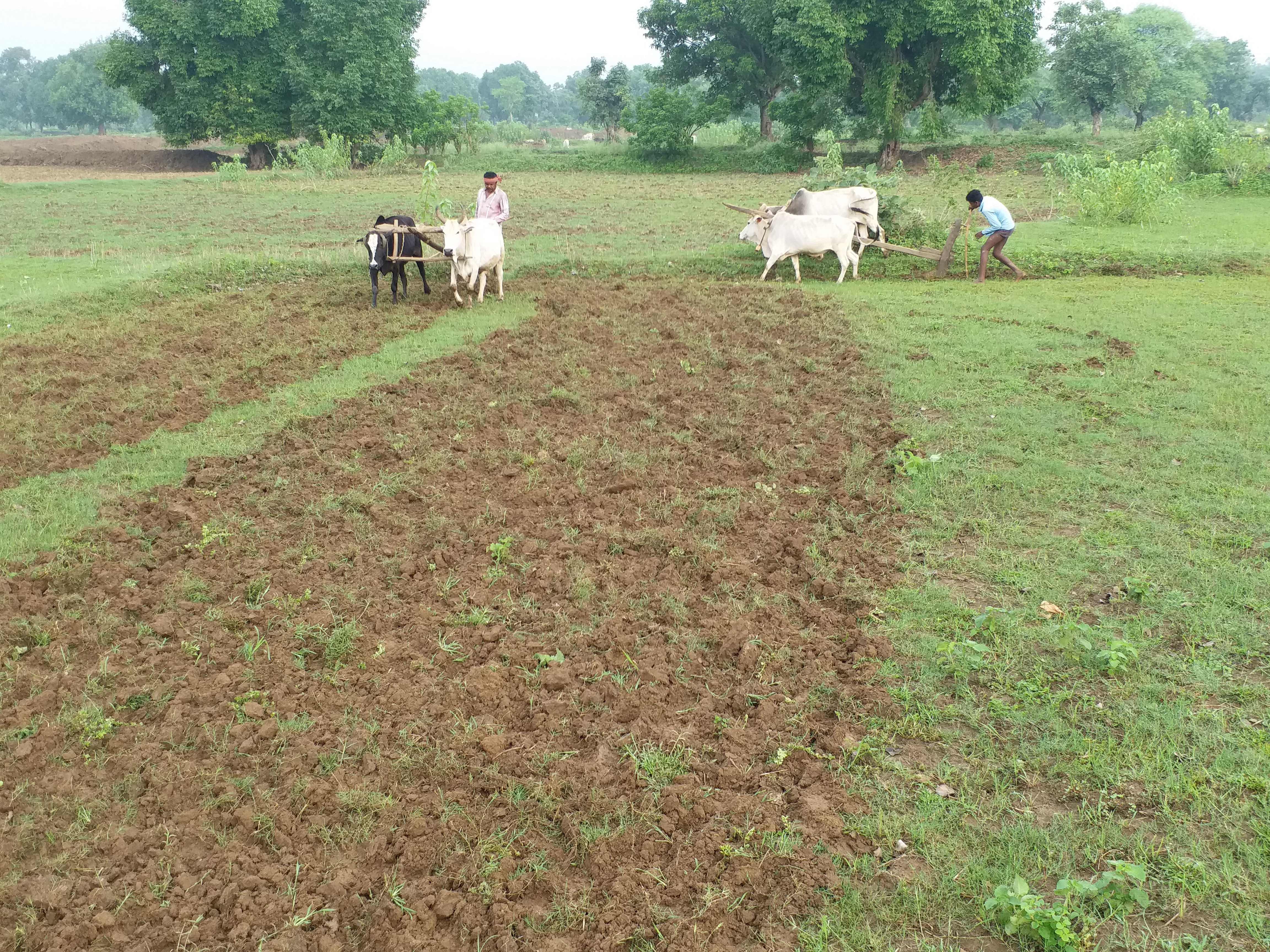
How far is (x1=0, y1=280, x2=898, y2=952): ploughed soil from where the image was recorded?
3.38 metres

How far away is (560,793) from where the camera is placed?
388cm

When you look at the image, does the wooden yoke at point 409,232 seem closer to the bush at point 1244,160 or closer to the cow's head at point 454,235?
the cow's head at point 454,235

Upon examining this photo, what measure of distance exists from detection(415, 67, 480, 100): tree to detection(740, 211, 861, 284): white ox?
13325 cm

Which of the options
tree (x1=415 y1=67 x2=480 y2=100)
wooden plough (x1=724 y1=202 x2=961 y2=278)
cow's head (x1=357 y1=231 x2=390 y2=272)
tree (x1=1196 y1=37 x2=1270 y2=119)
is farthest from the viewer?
tree (x1=415 y1=67 x2=480 y2=100)

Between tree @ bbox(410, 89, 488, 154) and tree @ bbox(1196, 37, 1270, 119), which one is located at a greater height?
tree @ bbox(1196, 37, 1270, 119)

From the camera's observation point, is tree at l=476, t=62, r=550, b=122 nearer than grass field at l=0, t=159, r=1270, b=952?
No

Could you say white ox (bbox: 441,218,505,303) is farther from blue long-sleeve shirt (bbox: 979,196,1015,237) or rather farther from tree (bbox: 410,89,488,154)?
tree (bbox: 410,89,488,154)

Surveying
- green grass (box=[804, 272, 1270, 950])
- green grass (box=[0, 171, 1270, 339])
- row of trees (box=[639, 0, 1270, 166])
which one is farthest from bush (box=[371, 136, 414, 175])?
green grass (box=[804, 272, 1270, 950])

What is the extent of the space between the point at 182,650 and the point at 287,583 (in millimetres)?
770

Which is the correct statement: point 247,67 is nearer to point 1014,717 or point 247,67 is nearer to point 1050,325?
point 1050,325

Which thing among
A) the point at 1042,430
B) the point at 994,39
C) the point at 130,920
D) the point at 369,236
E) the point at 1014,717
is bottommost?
the point at 130,920

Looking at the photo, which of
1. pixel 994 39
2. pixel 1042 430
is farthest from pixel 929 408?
pixel 994 39

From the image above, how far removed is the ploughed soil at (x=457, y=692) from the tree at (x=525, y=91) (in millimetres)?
109255

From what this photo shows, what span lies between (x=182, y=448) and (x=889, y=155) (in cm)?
3268
